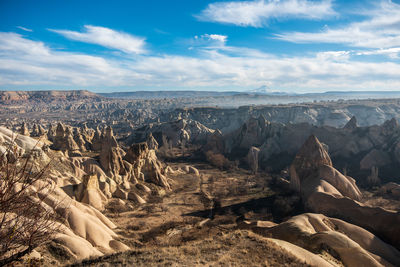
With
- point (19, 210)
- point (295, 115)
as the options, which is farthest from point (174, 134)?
point (19, 210)

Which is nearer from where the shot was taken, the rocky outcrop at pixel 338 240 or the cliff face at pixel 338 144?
the rocky outcrop at pixel 338 240

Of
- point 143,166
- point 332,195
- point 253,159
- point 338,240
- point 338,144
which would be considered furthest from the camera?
point 253,159

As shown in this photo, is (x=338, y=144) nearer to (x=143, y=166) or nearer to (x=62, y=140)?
(x=143, y=166)

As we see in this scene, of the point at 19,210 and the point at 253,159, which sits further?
the point at 253,159

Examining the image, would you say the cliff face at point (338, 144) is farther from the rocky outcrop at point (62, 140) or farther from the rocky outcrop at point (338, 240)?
the rocky outcrop at point (62, 140)

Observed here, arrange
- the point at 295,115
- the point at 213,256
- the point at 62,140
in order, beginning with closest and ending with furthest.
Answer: the point at 213,256, the point at 62,140, the point at 295,115

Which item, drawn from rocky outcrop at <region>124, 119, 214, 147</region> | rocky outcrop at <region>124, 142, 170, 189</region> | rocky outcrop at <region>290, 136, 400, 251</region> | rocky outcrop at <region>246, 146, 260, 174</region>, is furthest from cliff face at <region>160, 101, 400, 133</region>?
rocky outcrop at <region>290, 136, 400, 251</region>

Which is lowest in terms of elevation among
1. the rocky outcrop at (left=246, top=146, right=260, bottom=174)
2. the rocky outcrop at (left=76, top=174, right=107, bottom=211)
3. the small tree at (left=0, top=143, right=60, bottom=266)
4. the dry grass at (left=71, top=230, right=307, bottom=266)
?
the rocky outcrop at (left=246, top=146, right=260, bottom=174)

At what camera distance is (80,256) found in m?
15.6

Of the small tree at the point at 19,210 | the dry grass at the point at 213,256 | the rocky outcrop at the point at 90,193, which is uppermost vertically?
the small tree at the point at 19,210

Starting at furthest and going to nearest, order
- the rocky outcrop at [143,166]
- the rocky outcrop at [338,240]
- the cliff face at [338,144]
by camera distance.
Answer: the cliff face at [338,144]
the rocky outcrop at [143,166]
the rocky outcrop at [338,240]

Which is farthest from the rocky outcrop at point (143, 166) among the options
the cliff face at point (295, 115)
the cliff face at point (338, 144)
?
the cliff face at point (295, 115)

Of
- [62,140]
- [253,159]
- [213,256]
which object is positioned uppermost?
[62,140]

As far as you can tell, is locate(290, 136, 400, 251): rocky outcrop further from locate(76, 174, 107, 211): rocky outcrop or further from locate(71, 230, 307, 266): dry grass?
locate(76, 174, 107, 211): rocky outcrop
